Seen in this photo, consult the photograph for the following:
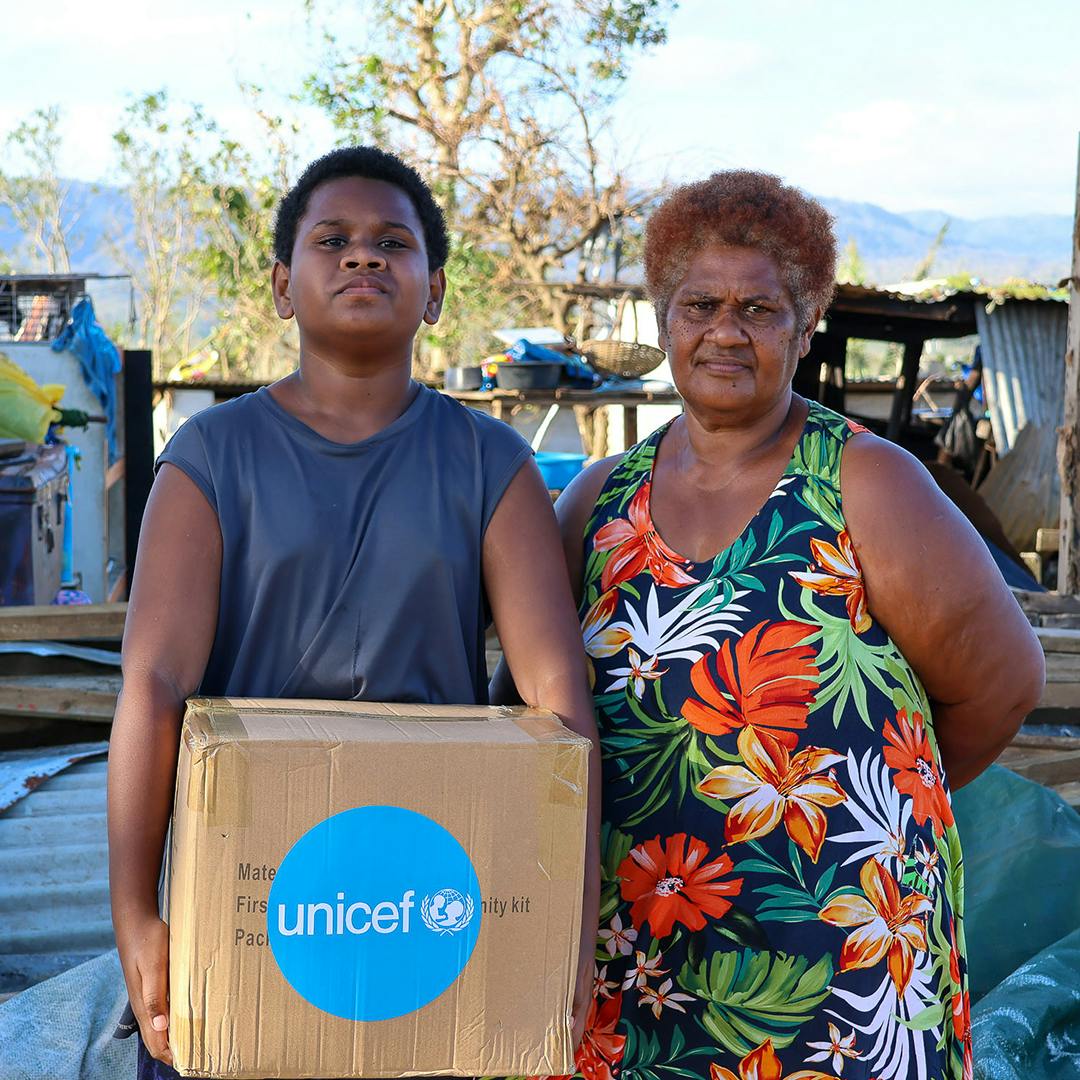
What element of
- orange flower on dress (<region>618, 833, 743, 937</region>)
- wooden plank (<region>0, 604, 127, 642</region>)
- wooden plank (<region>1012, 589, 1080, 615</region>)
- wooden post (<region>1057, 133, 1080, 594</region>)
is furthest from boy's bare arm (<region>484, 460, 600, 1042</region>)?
wooden post (<region>1057, 133, 1080, 594</region>)

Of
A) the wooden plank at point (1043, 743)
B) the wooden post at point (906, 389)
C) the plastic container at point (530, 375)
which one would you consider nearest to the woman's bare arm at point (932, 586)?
the wooden plank at point (1043, 743)

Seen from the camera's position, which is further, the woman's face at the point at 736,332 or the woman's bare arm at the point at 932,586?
the woman's face at the point at 736,332

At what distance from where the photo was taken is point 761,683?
175cm

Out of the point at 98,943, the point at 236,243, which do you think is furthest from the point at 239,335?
the point at 98,943

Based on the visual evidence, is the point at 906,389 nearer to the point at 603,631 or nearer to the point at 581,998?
the point at 603,631

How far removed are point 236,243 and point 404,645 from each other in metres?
18.6

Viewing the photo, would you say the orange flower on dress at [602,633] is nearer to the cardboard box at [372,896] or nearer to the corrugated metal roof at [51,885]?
the cardboard box at [372,896]

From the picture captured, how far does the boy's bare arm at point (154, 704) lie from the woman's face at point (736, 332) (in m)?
0.75

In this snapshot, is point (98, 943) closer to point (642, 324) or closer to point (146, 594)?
point (146, 594)

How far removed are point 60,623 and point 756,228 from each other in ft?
10.5

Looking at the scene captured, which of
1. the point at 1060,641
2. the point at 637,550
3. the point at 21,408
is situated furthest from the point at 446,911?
the point at 21,408

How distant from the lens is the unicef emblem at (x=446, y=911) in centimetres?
141

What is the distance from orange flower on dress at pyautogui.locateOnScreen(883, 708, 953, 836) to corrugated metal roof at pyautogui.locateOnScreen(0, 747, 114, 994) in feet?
6.92

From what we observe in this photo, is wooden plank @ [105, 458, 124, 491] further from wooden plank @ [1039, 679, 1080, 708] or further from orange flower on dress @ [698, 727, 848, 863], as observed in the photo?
orange flower on dress @ [698, 727, 848, 863]
